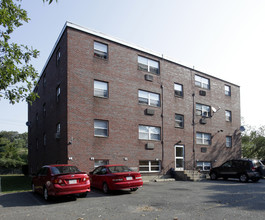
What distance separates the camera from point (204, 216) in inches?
300

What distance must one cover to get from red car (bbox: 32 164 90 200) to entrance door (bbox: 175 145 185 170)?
43.2 feet

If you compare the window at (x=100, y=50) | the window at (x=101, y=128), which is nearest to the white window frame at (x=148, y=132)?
the window at (x=101, y=128)

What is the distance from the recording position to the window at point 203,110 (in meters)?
25.5

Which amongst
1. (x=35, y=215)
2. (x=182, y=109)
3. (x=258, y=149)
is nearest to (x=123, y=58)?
(x=182, y=109)

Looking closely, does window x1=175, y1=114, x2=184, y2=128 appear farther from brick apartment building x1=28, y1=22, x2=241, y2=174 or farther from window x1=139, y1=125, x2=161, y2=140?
window x1=139, y1=125, x2=161, y2=140

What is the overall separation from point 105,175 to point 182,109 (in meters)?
12.7

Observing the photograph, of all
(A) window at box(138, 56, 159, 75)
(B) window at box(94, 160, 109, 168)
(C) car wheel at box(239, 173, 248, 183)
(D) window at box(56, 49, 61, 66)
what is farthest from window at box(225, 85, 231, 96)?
(D) window at box(56, 49, 61, 66)

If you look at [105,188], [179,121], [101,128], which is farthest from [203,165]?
[105,188]

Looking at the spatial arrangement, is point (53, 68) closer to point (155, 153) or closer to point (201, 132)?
point (155, 153)

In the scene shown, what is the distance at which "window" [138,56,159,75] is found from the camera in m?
21.6

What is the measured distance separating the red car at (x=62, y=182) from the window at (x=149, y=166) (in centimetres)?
930

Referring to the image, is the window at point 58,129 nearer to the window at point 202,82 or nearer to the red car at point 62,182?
the red car at point 62,182

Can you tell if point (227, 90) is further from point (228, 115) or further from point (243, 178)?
point (243, 178)

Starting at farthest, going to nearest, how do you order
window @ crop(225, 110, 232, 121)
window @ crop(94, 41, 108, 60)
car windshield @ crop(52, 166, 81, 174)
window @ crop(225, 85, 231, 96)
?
window @ crop(225, 85, 231, 96) < window @ crop(225, 110, 232, 121) < window @ crop(94, 41, 108, 60) < car windshield @ crop(52, 166, 81, 174)
